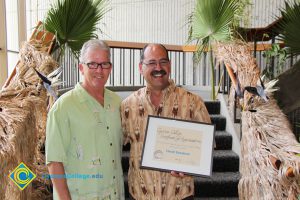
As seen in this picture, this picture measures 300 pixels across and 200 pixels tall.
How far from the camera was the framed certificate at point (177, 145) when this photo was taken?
1.70 m

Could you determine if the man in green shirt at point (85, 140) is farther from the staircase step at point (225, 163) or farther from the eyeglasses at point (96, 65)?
the staircase step at point (225, 163)

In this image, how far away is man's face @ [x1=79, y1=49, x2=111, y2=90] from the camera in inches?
65.6

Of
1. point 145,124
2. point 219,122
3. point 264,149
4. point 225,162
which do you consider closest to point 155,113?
point 145,124

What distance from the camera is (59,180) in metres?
1.61

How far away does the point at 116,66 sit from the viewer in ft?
24.3

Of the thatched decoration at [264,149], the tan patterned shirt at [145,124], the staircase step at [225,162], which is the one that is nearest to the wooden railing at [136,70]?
the staircase step at [225,162]

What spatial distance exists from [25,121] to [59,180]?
1.86 feet

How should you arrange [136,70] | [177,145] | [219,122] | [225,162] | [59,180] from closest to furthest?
1. [59,180]
2. [177,145]
3. [225,162]
4. [219,122]
5. [136,70]

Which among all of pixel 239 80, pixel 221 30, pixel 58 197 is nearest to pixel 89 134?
pixel 58 197

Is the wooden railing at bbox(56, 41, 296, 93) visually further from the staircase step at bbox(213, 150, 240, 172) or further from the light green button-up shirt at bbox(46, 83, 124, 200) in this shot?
the light green button-up shirt at bbox(46, 83, 124, 200)

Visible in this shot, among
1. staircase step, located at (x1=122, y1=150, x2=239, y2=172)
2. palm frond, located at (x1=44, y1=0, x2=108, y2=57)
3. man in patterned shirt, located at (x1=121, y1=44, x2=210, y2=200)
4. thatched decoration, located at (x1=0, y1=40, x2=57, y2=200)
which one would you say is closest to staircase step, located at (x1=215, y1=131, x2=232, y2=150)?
staircase step, located at (x1=122, y1=150, x2=239, y2=172)

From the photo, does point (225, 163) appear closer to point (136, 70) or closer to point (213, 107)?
point (213, 107)

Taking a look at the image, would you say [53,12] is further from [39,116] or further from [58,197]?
[58,197]

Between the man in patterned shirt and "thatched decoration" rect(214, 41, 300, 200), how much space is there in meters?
0.43
